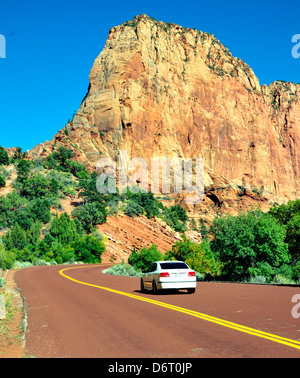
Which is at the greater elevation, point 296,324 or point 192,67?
point 192,67

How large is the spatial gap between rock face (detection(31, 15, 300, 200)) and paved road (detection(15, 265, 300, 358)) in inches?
3249

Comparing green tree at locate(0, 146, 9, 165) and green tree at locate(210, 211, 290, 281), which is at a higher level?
green tree at locate(0, 146, 9, 165)

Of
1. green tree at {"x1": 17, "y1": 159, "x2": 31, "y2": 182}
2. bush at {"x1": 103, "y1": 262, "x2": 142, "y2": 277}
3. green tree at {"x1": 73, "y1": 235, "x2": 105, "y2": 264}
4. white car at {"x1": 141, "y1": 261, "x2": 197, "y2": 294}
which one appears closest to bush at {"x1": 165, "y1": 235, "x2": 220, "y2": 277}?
bush at {"x1": 103, "y1": 262, "x2": 142, "y2": 277}

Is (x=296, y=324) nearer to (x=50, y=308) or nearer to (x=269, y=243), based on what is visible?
(x=50, y=308)

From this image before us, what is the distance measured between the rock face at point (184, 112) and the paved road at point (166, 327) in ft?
271

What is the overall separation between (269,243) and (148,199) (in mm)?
61800

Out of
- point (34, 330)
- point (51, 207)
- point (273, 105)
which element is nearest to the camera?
point (34, 330)

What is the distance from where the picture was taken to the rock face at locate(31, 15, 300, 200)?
319 ft

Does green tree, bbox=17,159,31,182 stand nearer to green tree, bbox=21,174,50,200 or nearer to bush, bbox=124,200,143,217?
green tree, bbox=21,174,50,200

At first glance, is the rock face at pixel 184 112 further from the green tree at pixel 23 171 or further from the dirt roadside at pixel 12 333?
the dirt roadside at pixel 12 333

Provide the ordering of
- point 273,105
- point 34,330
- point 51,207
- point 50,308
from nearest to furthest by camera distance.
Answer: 1. point 34,330
2. point 50,308
3. point 51,207
4. point 273,105

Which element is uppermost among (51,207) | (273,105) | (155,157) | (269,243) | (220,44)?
(220,44)

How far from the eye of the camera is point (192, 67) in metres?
117
